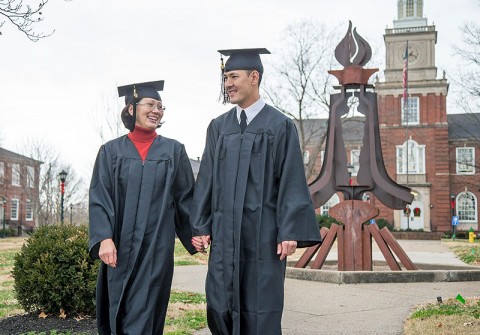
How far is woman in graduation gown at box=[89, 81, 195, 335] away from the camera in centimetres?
437

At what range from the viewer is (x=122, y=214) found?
4.58 m

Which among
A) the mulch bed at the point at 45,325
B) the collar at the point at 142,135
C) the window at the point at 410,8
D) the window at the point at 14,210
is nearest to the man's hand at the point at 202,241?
the collar at the point at 142,135

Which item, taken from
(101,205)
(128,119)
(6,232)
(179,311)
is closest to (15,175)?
(6,232)

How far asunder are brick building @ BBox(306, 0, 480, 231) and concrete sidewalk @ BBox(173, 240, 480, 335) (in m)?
36.5

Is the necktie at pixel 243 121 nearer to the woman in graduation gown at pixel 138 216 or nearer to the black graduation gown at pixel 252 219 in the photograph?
the black graduation gown at pixel 252 219

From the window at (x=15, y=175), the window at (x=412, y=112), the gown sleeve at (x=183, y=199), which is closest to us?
the gown sleeve at (x=183, y=199)

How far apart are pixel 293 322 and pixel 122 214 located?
2772mm

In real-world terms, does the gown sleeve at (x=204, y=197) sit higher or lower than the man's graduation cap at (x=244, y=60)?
lower

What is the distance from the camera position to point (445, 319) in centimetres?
636

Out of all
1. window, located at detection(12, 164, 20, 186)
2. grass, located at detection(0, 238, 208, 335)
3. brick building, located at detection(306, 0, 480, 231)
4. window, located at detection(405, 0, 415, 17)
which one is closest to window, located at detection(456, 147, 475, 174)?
brick building, located at detection(306, 0, 480, 231)

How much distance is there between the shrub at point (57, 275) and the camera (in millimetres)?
6266

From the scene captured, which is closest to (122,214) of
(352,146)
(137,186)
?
(137,186)

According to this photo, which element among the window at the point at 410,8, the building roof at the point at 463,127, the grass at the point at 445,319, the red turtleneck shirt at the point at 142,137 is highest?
the window at the point at 410,8

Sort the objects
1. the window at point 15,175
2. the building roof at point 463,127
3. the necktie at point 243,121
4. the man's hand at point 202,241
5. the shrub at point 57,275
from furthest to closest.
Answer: the window at point 15,175, the building roof at point 463,127, the shrub at point 57,275, the necktie at point 243,121, the man's hand at point 202,241
